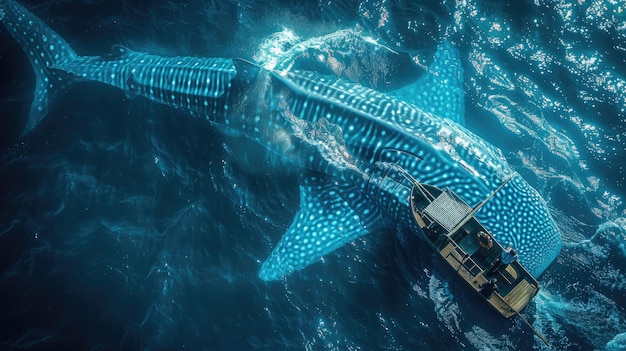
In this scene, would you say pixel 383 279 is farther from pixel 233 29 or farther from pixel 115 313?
pixel 233 29

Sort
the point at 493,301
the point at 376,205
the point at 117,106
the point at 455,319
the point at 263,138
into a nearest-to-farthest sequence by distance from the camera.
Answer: the point at 493,301, the point at 455,319, the point at 376,205, the point at 263,138, the point at 117,106

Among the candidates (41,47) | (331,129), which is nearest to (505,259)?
(331,129)

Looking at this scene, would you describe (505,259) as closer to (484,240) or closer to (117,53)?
(484,240)

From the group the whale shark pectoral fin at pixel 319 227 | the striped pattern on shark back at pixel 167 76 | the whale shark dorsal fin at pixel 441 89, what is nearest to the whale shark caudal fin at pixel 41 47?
the striped pattern on shark back at pixel 167 76

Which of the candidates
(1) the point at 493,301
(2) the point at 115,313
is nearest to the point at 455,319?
(1) the point at 493,301

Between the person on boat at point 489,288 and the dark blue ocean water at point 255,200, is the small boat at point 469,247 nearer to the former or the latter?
the person on boat at point 489,288
